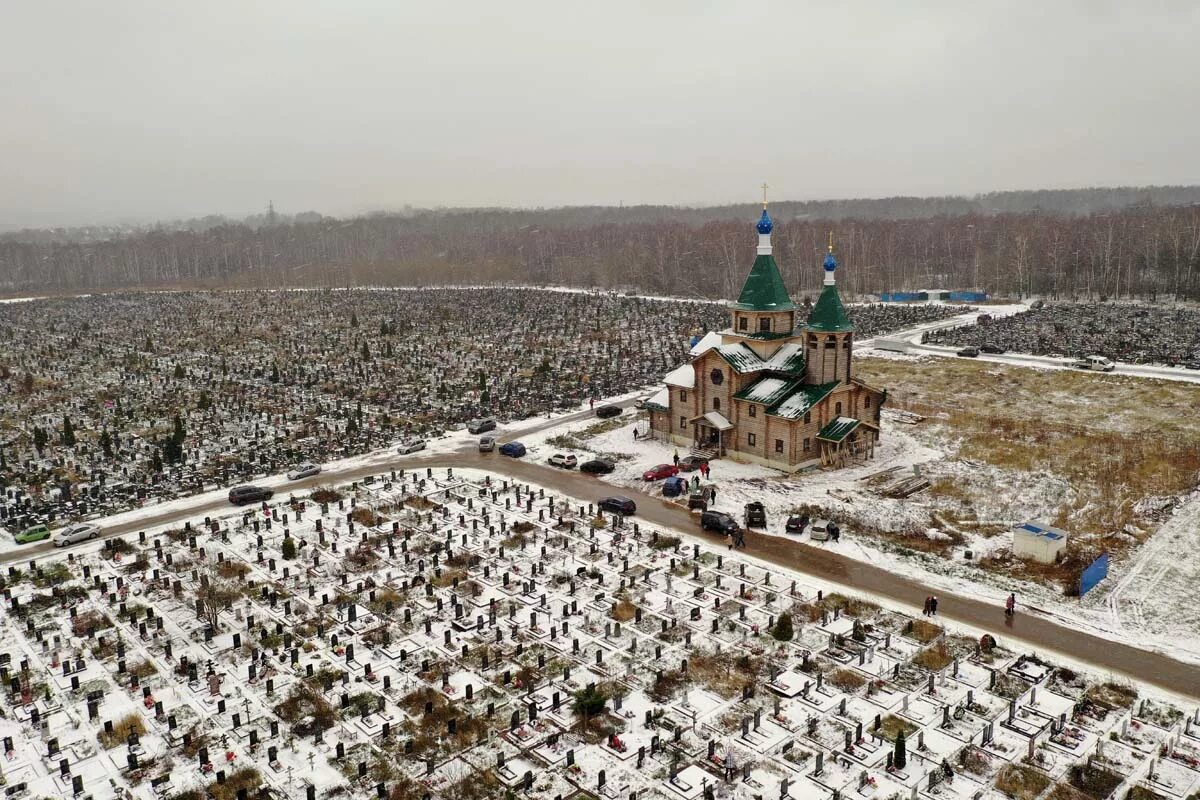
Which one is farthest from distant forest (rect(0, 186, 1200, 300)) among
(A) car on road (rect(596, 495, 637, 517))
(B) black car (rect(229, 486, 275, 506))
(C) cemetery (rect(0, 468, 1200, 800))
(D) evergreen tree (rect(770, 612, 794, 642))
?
(D) evergreen tree (rect(770, 612, 794, 642))

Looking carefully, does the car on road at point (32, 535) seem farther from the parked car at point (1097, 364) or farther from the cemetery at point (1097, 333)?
the cemetery at point (1097, 333)

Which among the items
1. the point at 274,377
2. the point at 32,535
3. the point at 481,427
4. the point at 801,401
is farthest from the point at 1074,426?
the point at 274,377

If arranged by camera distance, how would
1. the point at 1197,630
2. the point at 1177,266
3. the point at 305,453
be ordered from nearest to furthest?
the point at 1197,630 → the point at 305,453 → the point at 1177,266

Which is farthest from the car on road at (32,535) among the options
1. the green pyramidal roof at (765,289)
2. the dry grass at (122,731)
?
the green pyramidal roof at (765,289)

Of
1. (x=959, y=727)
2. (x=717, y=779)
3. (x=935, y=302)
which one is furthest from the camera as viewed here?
(x=935, y=302)

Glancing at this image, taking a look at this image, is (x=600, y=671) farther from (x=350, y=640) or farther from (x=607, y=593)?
(x=350, y=640)

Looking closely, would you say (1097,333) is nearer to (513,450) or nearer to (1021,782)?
(513,450)

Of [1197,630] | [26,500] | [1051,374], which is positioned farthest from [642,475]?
[1051,374]
